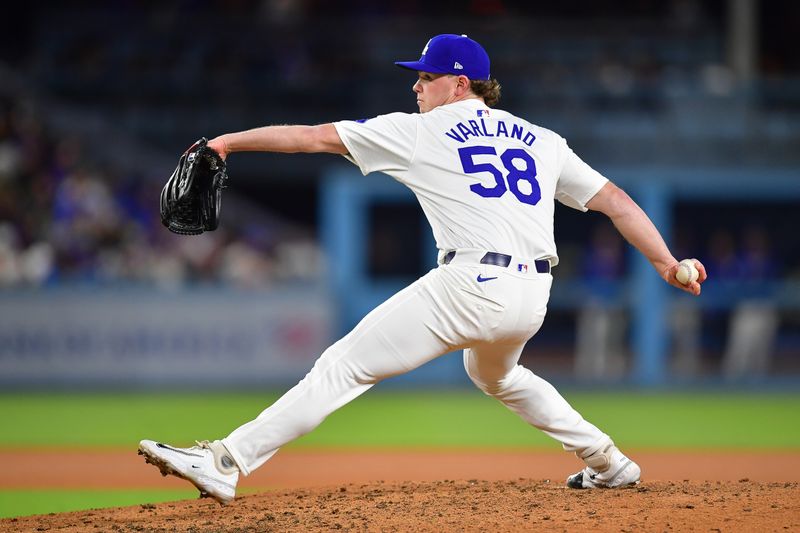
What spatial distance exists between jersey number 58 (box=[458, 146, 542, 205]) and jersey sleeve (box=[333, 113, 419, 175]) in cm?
22

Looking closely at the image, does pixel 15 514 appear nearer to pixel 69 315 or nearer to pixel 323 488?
pixel 323 488

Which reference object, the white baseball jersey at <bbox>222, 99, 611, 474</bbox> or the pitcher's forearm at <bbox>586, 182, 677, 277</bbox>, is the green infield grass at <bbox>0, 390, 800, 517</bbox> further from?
the pitcher's forearm at <bbox>586, 182, 677, 277</bbox>

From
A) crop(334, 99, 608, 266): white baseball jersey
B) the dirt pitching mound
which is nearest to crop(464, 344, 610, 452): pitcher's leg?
the dirt pitching mound

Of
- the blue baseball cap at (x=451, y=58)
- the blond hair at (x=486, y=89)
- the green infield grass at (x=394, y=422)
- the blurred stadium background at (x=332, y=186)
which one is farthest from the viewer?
the blurred stadium background at (x=332, y=186)

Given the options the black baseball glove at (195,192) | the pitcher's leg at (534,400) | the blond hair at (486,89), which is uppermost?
the blond hair at (486,89)

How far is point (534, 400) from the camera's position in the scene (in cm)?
504

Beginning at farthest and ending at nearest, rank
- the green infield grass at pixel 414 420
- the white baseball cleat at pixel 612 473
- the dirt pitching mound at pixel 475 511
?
the green infield grass at pixel 414 420 → the white baseball cleat at pixel 612 473 → the dirt pitching mound at pixel 475 511

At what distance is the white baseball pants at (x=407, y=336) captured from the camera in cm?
448

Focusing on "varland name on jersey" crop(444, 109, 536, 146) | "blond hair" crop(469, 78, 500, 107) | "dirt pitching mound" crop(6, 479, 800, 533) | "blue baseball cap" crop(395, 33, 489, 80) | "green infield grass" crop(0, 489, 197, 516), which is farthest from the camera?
"green infield grass" crop(0, 489, 197, 516)

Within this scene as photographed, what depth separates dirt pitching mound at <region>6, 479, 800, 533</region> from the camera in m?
4.35

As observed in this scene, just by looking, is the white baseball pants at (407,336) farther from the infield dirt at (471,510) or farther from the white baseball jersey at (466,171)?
the infield dirt at (471,510)

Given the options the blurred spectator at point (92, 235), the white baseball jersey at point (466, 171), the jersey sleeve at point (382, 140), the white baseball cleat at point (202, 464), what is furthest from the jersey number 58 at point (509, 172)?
the blurred spectator at point (92, 235)

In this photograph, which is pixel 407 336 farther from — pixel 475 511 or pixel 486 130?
pixel 486 130

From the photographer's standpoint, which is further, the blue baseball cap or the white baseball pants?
the blue baseball cap
